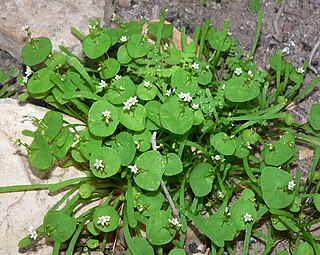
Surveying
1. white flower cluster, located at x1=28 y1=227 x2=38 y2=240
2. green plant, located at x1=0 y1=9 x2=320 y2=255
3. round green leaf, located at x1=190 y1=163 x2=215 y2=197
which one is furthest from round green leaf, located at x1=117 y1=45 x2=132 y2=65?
white flower cluster, located at x1=28 y1=227 x2=38 y2=240

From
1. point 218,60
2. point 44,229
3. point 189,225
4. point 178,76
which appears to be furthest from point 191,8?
point 44,229

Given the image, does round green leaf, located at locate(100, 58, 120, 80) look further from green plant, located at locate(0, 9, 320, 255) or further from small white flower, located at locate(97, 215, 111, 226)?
small white flower, located at locate(97, 215, 111, 226)

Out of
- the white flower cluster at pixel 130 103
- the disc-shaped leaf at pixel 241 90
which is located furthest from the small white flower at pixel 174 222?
the disc-shaped leaf at pixel 241 90

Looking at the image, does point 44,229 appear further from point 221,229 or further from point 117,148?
point 221,229

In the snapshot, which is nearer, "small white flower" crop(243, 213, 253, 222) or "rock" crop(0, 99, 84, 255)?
"small white flower" crop(243, 213, 253, 222)

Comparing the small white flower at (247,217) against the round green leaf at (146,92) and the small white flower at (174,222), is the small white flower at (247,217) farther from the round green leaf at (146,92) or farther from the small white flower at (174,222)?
the round green leaf at (146,92)
